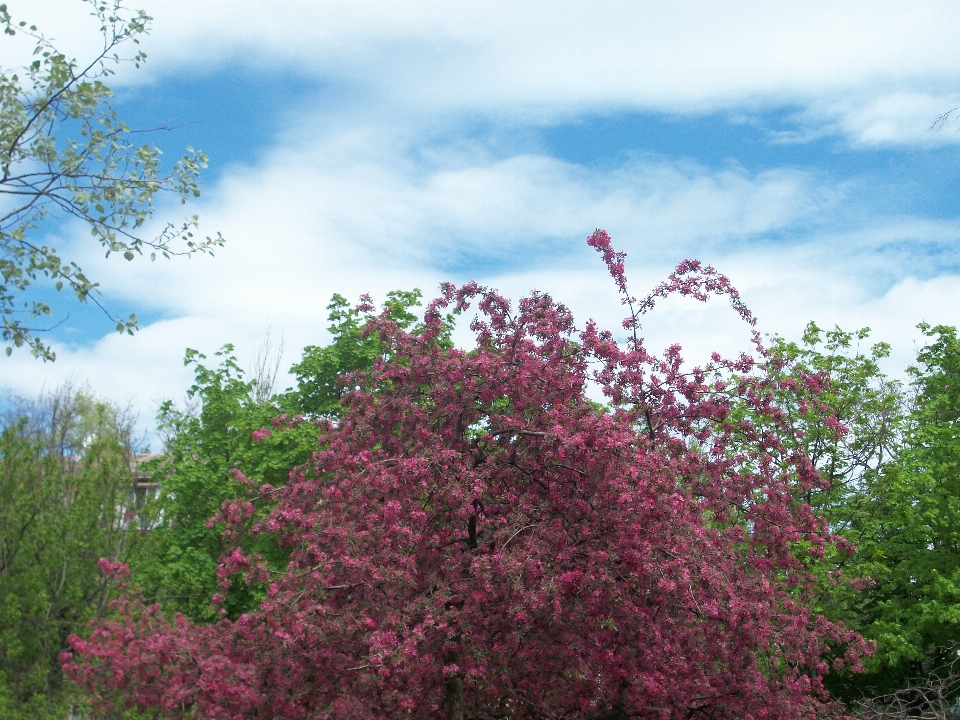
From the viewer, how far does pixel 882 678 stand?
25766mm

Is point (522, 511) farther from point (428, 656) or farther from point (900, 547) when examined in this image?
point (900, 547)

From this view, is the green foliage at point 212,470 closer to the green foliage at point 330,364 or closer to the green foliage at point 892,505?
the green foliage at point 330,364

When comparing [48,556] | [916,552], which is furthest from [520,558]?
[916,552]

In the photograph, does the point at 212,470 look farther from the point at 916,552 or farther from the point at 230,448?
the point at 916,552

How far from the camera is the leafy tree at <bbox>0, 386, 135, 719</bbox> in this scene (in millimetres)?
12281

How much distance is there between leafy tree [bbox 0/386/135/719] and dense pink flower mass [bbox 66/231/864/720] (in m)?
1.00

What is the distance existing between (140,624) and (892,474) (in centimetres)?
1905

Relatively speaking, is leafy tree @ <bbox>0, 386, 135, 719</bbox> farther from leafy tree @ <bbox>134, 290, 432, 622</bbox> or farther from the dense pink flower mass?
leafy tree @ <bbox>134, 290, 432, 622</bbox>

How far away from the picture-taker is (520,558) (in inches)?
352

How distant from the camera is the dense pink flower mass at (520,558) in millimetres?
9016

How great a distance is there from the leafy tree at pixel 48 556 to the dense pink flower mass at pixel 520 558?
1001mm

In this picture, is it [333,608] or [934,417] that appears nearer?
[333,608]

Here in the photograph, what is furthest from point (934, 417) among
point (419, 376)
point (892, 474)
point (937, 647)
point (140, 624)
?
point (140, 624)

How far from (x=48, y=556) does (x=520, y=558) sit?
24.0 ft
